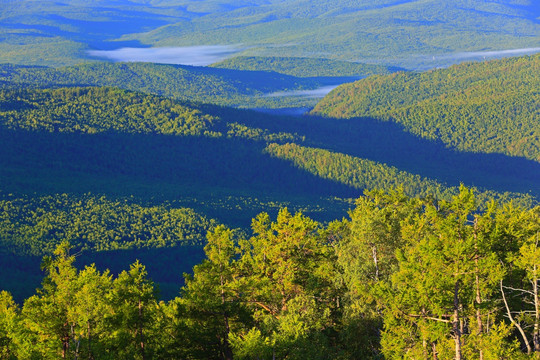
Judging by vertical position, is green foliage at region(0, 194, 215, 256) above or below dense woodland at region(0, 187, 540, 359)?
below

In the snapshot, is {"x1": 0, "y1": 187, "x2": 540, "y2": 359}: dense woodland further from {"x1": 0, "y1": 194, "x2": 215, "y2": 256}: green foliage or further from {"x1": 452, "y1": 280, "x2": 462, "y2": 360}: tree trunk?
{"x1": 0, "y1": 194, "x2": 215, "y2": 256}: green foliage

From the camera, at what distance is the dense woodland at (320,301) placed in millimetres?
32875

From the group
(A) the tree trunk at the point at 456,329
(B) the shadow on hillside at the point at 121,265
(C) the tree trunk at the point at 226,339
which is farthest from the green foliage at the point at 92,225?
(A) the tree trunk at the point at 456,329

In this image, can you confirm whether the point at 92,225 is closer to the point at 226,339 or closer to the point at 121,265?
the point at 121,265

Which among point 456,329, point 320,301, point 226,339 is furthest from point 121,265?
point 456,329

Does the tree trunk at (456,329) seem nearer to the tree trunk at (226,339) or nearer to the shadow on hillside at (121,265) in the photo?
the tree trunk at (226,339)

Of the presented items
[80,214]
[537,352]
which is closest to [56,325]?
[537,352]

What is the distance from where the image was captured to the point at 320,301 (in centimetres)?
5019

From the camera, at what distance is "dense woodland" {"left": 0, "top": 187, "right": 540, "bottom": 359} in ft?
108

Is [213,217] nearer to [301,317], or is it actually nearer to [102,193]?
[102,193]

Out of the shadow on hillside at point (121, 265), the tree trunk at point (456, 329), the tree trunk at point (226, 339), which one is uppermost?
the tree trunk at point (456, 329)

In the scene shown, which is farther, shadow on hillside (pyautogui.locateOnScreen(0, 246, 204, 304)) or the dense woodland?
shadow on hillside (pyautogui.locateOnScreen(0, 246, 204, 304))

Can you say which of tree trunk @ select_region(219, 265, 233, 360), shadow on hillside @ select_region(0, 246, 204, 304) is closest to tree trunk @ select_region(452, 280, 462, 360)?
tree trunk @ select_region(219, 265, 233, 360)

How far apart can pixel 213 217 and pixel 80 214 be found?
32.6m
